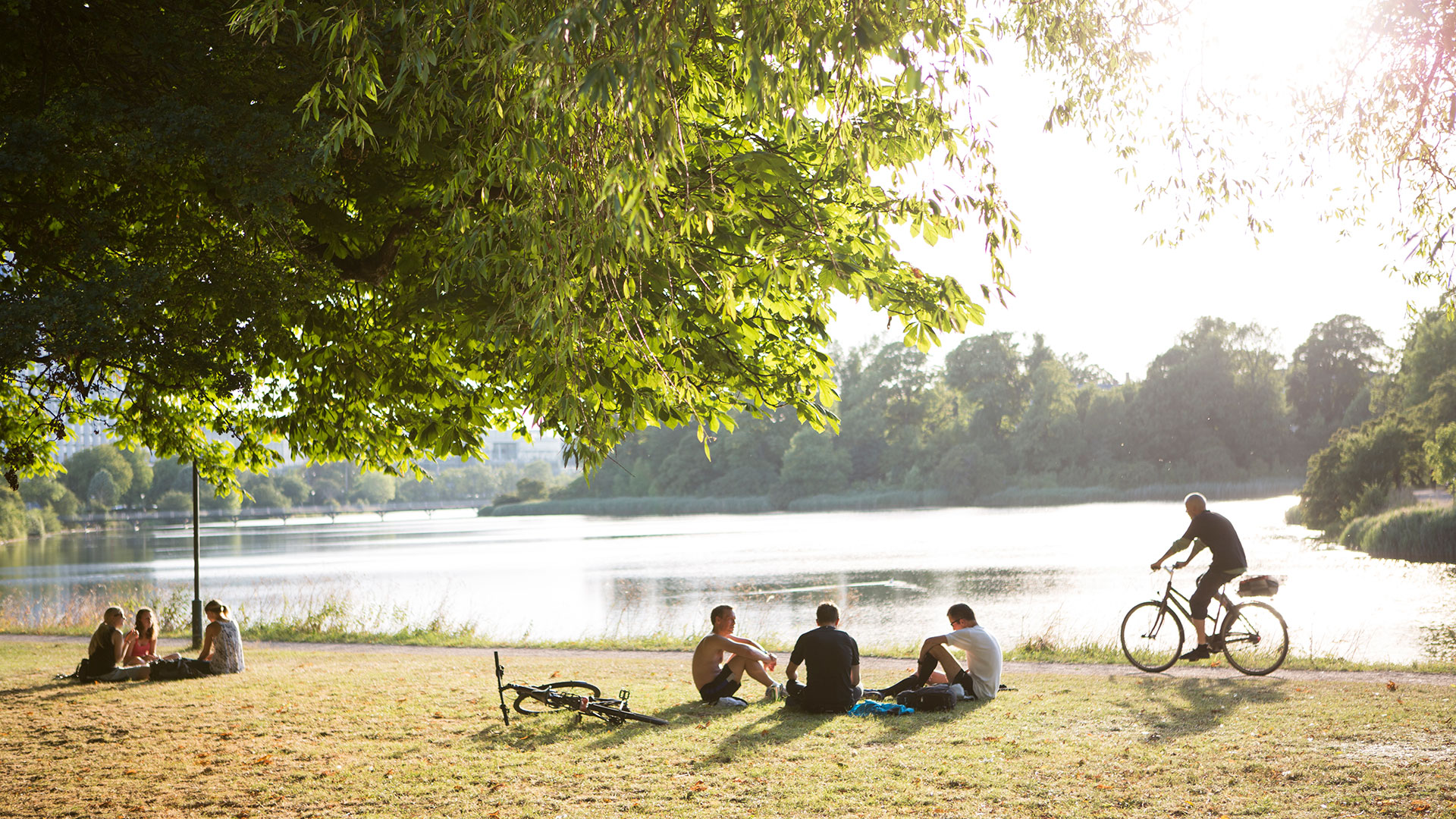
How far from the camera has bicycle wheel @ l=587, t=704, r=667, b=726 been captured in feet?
25.8

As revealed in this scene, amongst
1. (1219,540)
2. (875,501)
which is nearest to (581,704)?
(1219,540)

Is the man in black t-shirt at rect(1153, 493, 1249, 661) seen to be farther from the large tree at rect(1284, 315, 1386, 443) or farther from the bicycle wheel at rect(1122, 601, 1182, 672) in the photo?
the large tree at rect(1284, 315, 1386, 443)

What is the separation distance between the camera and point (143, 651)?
38.4ft

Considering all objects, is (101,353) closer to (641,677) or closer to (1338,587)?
(641,677)

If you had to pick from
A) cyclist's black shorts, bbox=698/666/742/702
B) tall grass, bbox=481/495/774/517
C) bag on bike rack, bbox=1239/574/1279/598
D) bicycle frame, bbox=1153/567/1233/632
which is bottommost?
tall grass, bbox=481/495/774/517

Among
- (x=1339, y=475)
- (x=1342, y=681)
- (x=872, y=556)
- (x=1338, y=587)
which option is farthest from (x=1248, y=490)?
(x=1342, y=681)

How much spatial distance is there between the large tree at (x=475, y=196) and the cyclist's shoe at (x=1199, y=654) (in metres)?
4.85

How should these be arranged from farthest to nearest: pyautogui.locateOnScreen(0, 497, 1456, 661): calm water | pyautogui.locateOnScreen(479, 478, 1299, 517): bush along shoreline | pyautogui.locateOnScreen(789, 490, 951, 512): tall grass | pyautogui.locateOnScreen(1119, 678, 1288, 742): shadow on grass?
pyautogui.locateOnScreen(789, 490, 951, 512): tall grass → pyautogui.locateOnScreen(479, 478, 1299, 517): bush along shoreline → pyautogui.locateOnScreen(0, 497, 1456, 661): calm water → pyautogui.locateOnScreen(1119, 678, 1288, 742): shadow on grass

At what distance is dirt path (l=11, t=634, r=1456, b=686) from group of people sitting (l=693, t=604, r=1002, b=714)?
158 centimetres

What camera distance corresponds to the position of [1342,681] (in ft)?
31.4

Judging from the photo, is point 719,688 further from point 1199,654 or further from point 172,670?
point 172,670

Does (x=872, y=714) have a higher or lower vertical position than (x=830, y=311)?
lower

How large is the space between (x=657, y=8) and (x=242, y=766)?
5.62m

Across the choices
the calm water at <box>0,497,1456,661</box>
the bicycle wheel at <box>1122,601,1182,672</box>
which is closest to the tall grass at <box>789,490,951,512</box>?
the calm water at <box>0,497,1456,661</box>
